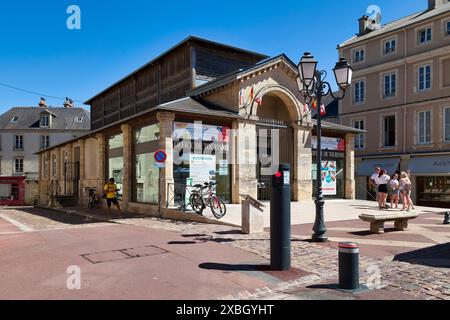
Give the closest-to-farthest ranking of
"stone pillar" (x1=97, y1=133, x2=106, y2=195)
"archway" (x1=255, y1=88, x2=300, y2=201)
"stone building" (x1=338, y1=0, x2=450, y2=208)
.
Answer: "archway" (x1=255, y1=88, x2=300, y2=201) < "stone pillar" (x1=97, y1=133, x2=106, y2=195) < "stone building" (x1=338, y1=0, x2=450, y2=208)

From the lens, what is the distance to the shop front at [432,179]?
25.5m

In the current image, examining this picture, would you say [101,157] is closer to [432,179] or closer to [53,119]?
[432,179]

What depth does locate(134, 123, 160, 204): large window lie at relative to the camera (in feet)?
49.1

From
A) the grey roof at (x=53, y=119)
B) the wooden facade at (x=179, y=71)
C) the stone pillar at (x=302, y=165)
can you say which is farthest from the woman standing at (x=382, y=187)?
the grey roof at (x=53, y=119)

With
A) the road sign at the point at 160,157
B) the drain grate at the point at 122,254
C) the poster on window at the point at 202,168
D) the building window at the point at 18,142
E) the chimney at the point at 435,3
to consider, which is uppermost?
the chimney at the point at 435,3

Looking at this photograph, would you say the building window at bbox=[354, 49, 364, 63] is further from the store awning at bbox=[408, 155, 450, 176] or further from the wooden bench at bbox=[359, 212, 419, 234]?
the wooden bench at bbox=[359, 212, 419, 234]

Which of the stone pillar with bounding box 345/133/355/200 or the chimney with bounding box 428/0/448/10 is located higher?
the chimney with bounding box 428/0/448/10

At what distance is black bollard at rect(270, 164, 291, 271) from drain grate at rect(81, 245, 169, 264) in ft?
8.02

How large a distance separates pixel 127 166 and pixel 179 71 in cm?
857

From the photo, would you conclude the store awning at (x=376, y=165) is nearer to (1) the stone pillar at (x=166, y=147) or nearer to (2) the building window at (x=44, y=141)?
(1) the stone pillar at (x=166, y=147)

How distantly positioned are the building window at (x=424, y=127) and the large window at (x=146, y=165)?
21.4 m

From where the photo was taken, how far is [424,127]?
2722 centimetres

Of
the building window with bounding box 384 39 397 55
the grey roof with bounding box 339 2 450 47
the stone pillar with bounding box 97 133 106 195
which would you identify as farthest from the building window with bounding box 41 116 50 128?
the building window with bounding box 384 39 397 55
